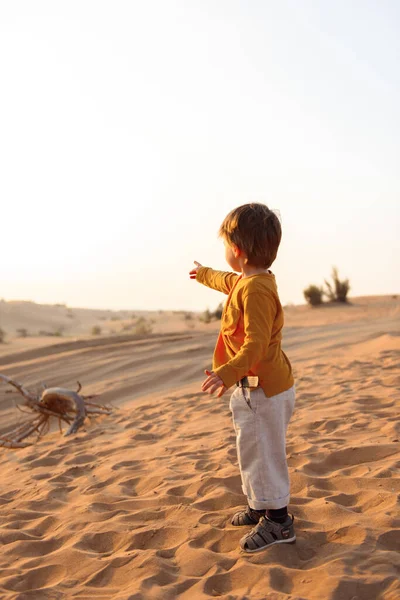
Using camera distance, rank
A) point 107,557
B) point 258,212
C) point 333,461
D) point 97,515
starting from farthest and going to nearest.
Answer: point 333,461 < point 97,515 < point 107,557 < point 258,212

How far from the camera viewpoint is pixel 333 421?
18.4 ft

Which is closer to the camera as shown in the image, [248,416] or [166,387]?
[248,416]


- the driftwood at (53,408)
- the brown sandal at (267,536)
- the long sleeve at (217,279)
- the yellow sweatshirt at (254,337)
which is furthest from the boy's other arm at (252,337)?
the driftwood at (53,408)

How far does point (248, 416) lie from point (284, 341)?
28.7ft

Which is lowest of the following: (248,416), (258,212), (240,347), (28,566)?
(28,566)

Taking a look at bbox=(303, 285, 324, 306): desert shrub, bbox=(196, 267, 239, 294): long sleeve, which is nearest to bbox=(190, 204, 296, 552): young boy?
bbox=(196, 267, 239, 294): long sleeve

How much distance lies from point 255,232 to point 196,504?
1.84 meters

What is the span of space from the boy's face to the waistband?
556 millimetres

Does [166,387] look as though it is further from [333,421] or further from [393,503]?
[393,503]

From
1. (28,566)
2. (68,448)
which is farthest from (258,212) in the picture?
(68,448)

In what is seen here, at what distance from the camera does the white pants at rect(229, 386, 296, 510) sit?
3.16 metres

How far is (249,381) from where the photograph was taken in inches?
124

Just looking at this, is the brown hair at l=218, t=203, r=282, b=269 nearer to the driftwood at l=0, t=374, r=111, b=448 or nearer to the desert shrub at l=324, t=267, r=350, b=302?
the driftwood at l=0, t=374, r=111, b=448

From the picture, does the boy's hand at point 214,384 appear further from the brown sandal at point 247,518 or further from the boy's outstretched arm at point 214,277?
the brown sandal at point 247,518
